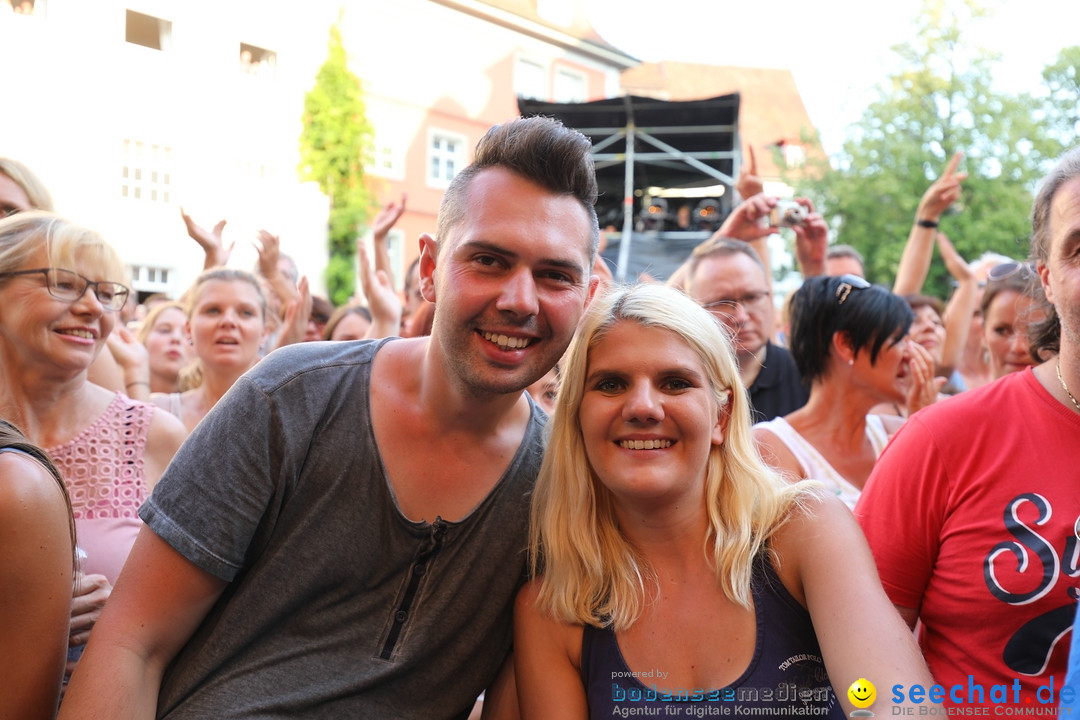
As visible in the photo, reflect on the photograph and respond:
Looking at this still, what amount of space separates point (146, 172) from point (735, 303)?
16.6m

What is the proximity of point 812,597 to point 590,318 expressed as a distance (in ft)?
2.96

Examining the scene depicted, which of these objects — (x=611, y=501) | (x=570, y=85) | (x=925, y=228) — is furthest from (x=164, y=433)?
(x=570, y=85)

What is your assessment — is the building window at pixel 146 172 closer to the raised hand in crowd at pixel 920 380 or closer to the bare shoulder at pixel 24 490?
the raised hand in crowd at pixel 920 380

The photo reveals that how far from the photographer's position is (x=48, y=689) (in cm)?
199

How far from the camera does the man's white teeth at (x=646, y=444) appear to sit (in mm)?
2297

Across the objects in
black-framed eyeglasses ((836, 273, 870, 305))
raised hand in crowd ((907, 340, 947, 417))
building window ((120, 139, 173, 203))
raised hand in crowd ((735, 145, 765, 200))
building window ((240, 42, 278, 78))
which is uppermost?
building window ((240, 42, 278, 78))

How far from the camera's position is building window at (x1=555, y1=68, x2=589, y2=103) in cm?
2734

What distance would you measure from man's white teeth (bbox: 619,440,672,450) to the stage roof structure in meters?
12.3

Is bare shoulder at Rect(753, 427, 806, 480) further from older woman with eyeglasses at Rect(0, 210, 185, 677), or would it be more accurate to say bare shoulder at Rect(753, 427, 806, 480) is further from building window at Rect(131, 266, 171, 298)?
building window at Rect(131, 266, 171, 298)

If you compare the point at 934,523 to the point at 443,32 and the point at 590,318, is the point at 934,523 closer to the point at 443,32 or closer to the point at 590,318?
the point at 590,318

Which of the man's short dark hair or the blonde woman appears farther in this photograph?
the man's short dark hair

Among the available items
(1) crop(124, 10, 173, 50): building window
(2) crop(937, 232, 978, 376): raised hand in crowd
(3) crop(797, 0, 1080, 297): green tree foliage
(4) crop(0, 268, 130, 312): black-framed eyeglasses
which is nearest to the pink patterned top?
(4) crop(0, 268, 130, 312): black-framed eyeglasses

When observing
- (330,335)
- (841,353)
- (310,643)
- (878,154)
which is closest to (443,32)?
(878,154)

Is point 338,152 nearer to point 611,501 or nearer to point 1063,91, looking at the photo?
point 611,501
